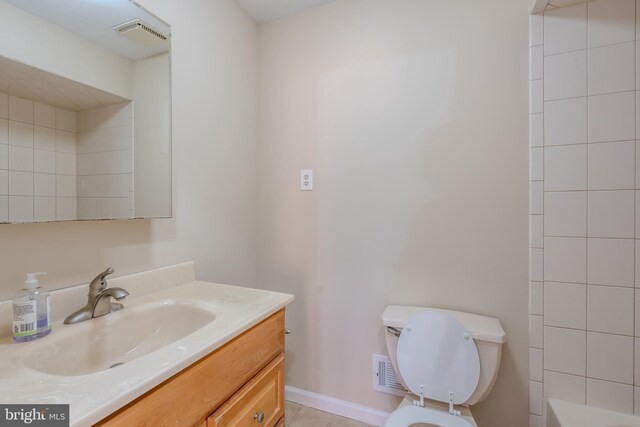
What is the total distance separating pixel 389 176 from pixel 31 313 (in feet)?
4.53

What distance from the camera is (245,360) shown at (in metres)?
0.86

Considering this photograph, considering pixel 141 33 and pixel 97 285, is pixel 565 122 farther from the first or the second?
pixel 97 285

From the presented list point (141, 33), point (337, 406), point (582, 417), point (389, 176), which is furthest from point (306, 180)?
point (582, 417)

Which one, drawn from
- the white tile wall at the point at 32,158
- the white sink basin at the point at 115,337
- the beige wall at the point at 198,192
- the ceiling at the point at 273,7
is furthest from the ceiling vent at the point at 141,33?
the white sink basin at the point at 115,337

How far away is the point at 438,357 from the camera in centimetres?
119

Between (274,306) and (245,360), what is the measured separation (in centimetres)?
18

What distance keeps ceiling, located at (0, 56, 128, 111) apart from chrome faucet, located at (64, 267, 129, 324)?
1.78 feet

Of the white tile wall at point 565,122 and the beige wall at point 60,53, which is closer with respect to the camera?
the beige wall at point 60,53

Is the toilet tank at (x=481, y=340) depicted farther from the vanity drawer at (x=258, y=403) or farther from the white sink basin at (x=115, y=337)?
the white sink basin at (x=115, y=337)

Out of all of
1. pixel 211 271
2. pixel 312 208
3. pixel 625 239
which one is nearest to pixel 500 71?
pixel 625 239

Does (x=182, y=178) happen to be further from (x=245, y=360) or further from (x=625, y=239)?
(x=625, y=239)

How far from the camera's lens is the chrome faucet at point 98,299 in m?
0.86

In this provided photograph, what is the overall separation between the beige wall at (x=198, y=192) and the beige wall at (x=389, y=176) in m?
0.14

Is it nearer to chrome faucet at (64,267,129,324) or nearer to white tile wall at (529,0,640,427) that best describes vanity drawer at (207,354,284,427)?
chrome faucet at (64,267,129,324)
